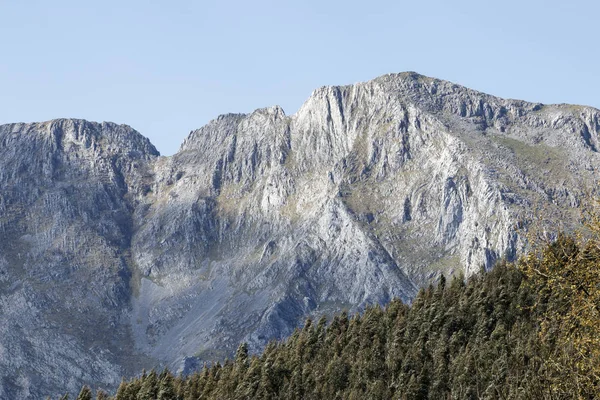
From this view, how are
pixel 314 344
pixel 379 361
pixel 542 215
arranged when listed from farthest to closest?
pixel 314 344
pixel 379 361
pixel 542 215

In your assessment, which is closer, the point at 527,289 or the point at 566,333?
the point at 566,333

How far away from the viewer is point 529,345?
145250 millimetres

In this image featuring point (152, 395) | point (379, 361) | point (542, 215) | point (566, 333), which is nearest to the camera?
point (566, 333)

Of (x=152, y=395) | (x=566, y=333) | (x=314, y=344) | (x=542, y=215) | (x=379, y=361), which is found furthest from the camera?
(x=314, y=344)

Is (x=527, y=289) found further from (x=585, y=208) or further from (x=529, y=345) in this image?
(x=585, y=208)

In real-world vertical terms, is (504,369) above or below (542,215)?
below

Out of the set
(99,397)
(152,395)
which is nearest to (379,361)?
(152,395)

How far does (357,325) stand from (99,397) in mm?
72245

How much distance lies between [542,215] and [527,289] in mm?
146194

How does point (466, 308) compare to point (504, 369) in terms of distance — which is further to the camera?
point (466, 308)

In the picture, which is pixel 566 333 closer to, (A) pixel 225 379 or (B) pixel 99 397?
(B) pixel 99 397

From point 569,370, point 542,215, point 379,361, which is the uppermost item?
point 542,215

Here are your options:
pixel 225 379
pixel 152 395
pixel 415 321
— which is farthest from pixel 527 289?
pixel 152 395

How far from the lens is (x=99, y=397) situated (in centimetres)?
14488
